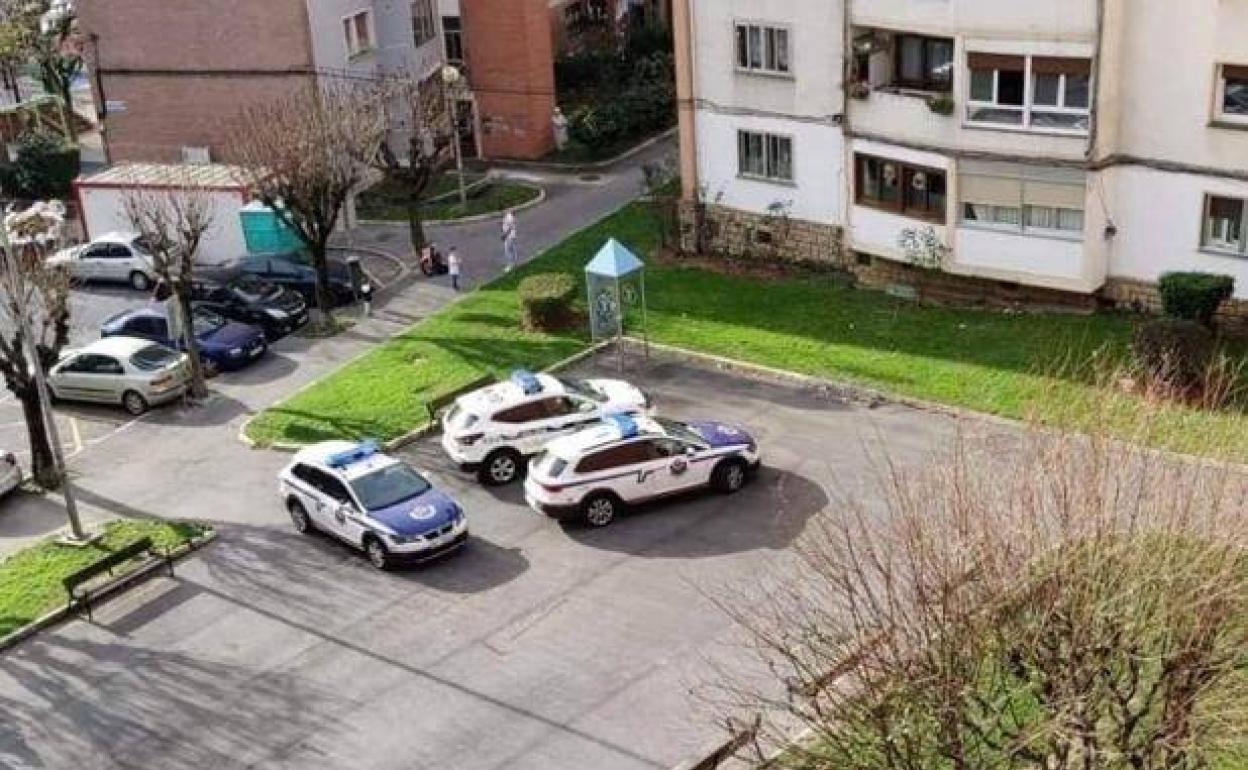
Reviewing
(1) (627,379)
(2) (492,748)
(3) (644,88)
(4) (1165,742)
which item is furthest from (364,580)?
(3) (644,88)

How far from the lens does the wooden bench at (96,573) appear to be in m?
27.3

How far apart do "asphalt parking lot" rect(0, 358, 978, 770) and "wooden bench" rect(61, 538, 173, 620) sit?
1.16 ft

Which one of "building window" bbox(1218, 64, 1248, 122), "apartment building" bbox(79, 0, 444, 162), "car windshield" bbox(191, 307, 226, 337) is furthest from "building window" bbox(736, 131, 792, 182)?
"apartment building" bbox(79, 0, 444, 162)

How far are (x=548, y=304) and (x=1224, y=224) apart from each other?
15.4 m

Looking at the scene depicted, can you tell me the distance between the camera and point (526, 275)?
42281mm

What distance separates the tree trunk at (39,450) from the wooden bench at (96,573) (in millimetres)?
4967

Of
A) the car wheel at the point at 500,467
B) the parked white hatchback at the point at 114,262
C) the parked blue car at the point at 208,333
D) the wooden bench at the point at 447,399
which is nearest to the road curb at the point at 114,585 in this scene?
the car wheel at the point at 500,467

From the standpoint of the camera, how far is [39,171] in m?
53.0

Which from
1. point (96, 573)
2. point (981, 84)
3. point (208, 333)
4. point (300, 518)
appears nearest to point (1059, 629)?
point (300, 518)

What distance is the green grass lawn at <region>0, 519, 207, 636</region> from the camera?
2759 cm

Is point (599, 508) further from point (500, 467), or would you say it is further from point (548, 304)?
point (548, 304)

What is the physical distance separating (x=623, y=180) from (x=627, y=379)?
681 inches

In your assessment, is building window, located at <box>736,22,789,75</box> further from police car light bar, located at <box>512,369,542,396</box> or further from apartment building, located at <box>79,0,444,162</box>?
apartment building, located at <box>79,0,444,162</box>

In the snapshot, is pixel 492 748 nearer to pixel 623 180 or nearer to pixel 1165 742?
pixel 1165 742
